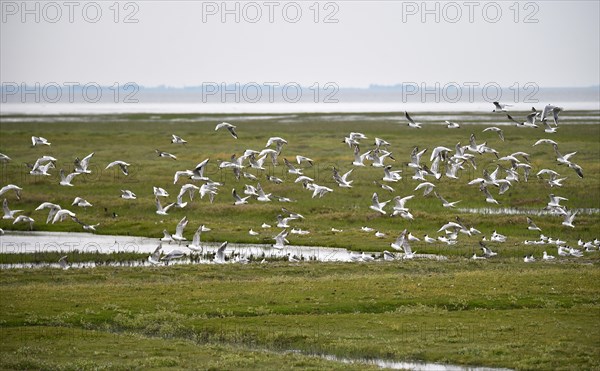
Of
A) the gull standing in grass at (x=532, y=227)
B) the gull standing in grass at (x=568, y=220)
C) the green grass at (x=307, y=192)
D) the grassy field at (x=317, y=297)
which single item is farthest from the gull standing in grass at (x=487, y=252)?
the gull standing in grass at (x=568, y=220)

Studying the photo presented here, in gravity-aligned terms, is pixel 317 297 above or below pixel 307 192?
below

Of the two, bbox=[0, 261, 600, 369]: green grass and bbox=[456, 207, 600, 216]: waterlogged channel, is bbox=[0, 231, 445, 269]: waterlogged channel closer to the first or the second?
bbox=[0, 261, 600, 369]: green grass

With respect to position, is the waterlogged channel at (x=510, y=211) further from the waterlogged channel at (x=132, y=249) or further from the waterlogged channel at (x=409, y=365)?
the waterlogged channel at (x=409, y=365)

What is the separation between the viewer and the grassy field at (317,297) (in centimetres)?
2294

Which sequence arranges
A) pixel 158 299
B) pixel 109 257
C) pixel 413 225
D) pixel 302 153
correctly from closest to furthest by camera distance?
pixel 158 299 < pixel 109 257 < pixel 413 225 < pixel 302 153

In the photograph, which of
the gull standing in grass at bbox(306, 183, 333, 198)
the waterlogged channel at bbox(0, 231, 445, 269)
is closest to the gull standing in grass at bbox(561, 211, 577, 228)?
the waterlogged channel at bbox(0, 231, 445, 269)

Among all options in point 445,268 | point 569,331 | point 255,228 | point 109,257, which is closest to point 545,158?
point 255,228

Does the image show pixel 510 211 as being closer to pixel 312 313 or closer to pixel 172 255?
pixel 172 255

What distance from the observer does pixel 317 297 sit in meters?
29.1

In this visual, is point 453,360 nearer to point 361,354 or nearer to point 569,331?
point 361,354

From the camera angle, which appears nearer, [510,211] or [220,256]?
[220,256]

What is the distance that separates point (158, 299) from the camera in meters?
29.0

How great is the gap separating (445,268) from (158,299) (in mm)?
10904

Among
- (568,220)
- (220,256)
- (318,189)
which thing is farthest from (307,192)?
(220,256)
